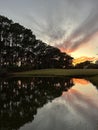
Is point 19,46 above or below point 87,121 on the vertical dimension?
above

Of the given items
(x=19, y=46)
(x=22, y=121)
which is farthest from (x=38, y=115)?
(x=19, y=46)

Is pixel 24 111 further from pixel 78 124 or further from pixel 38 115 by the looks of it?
pixel 78 124

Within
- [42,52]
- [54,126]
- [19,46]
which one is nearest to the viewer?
[54,126]

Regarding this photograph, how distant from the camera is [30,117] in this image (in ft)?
54.1

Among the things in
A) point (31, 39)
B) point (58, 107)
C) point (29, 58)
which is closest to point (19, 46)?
point (31, 39)

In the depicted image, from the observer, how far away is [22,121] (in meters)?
15.3

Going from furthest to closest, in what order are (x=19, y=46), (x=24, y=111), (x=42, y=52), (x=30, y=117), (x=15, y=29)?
(x=42, y=52) < (x=19, y=46) < (x=15, y=29) < (x=24, y=111) < (x=30, y=117)

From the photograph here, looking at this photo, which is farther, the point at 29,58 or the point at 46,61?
the point at 46,61

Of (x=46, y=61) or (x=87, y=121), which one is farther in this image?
(x=46, y=61)

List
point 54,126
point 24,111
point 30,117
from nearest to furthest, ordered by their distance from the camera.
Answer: point 54,126
point 30,117
point 24,111

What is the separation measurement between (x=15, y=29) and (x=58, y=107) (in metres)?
89.3

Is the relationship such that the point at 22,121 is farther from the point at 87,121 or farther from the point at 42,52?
the point at 42,52

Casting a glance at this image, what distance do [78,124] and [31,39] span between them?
110 meters

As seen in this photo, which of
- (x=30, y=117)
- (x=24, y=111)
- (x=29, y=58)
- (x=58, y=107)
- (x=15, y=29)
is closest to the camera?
(x=30, y=117)
